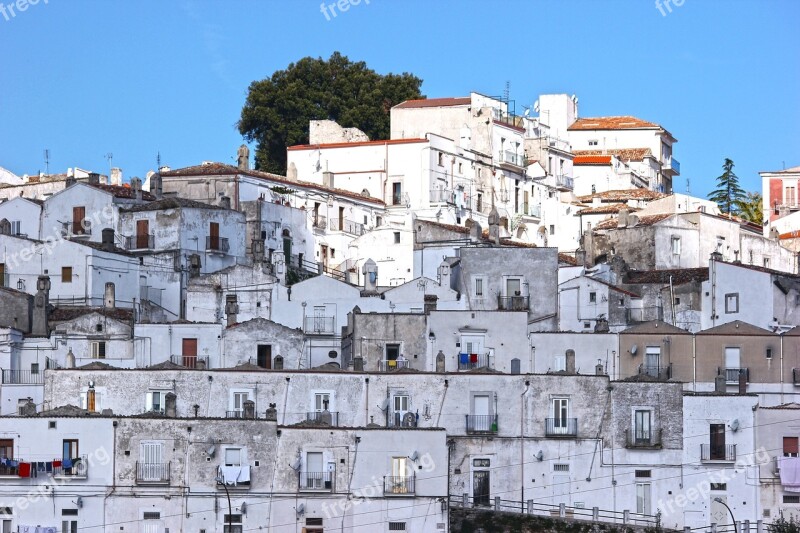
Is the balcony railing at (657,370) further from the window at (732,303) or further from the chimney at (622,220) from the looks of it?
the chimney at (622,220)

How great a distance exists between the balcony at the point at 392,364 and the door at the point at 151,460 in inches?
451

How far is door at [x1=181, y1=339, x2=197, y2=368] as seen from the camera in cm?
7675

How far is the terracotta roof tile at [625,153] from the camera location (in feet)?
425

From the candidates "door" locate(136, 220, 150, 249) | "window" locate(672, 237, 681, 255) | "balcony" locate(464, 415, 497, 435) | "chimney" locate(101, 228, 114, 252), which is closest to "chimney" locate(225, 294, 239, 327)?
"door" locate(136, 220, 150, 249)

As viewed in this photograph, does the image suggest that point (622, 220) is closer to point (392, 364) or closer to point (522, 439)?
point (392, 364)

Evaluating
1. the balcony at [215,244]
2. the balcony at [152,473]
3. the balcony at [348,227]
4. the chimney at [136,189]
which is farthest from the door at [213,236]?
the balcony at [152,473]

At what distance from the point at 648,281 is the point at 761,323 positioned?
22.1 ft

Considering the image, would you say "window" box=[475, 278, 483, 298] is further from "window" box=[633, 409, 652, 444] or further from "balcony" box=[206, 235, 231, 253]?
"balcony" box=[206, 235, 231, 253]

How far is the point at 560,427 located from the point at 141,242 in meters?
27.7

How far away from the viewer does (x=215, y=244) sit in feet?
299

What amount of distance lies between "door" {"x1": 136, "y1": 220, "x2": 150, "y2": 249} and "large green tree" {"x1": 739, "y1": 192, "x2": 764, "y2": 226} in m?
44.0

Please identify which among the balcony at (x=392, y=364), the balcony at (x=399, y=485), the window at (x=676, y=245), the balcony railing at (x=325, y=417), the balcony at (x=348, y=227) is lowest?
the balcony at (x=399, y=485)

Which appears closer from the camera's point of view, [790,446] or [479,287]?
[790,446]

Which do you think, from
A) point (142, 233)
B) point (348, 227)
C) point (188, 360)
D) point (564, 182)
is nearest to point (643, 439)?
point (188, 360)
